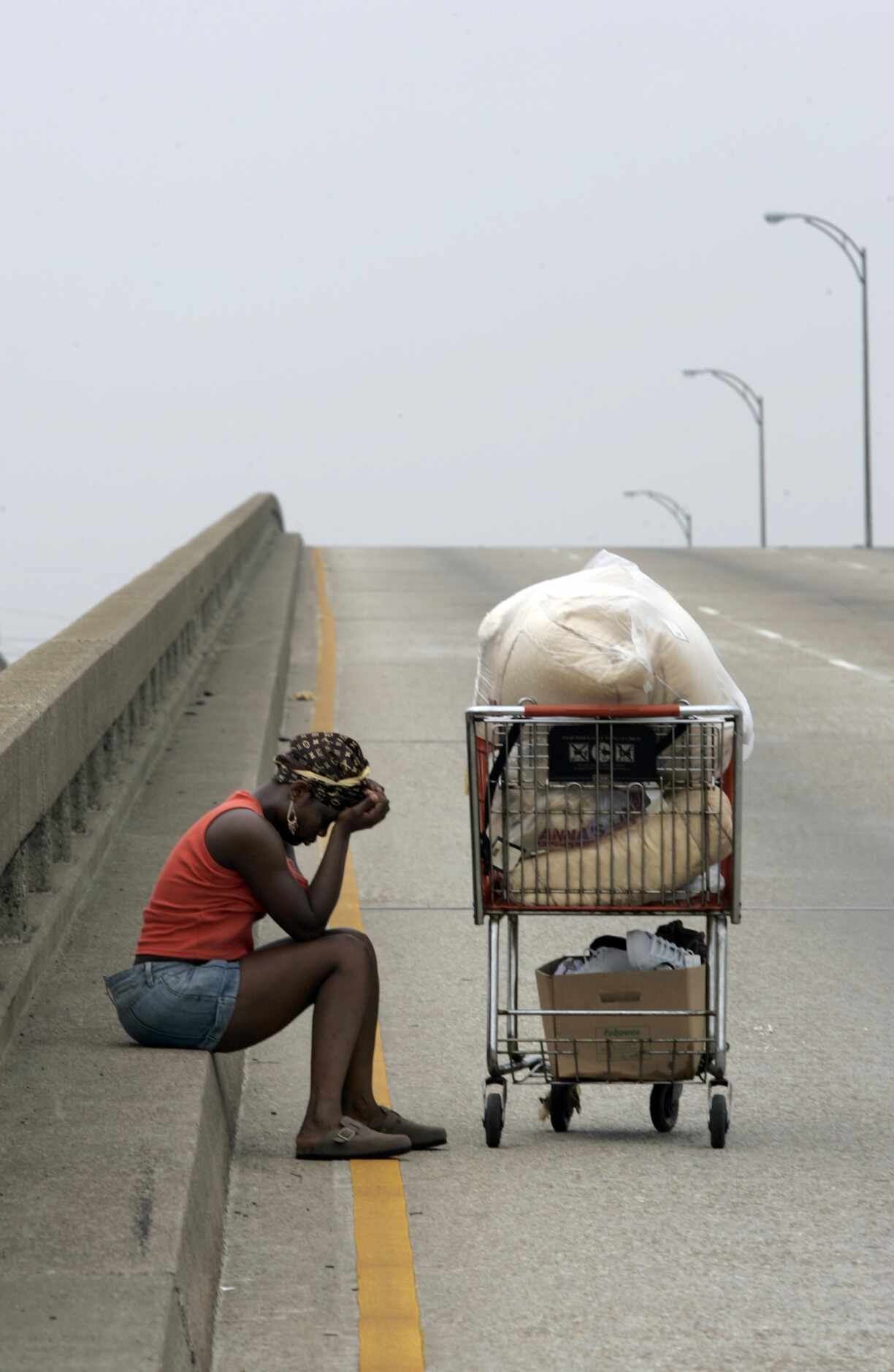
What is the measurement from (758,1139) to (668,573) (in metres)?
29.2

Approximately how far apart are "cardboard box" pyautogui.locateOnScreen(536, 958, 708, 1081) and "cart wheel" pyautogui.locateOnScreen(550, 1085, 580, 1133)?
0.63 ft

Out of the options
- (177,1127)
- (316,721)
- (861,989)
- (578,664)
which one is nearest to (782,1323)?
(177,1127)

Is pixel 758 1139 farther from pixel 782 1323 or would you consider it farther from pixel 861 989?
pixel 861 989

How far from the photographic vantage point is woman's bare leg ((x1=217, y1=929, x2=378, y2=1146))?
21.4 ft

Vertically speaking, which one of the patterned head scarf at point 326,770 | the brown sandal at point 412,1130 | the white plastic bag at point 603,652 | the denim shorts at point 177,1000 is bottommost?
the brown sandal at point 412,1130

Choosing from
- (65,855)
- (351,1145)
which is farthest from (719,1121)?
(65,855)

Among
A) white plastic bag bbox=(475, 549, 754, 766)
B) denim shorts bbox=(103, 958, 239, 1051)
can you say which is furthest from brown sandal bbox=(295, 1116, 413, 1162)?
white plastic bag bbox=(475, 549, 754, 766)

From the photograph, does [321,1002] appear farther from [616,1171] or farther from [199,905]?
[616,1171]

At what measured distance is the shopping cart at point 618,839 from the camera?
21.2 feet

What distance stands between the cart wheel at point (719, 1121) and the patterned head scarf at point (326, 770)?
1.34m

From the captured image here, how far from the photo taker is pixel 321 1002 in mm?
6559

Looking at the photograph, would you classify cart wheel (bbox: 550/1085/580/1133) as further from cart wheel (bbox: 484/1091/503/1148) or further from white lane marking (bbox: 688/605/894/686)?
white lane marking (bbox: 688/605/894/686)

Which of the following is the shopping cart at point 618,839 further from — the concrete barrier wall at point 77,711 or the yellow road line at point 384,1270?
the concrete barrier wall at point 77,711

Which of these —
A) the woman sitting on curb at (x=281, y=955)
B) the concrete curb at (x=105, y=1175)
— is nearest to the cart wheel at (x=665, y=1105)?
the woman sitting on curb at (x=281, y=955)
